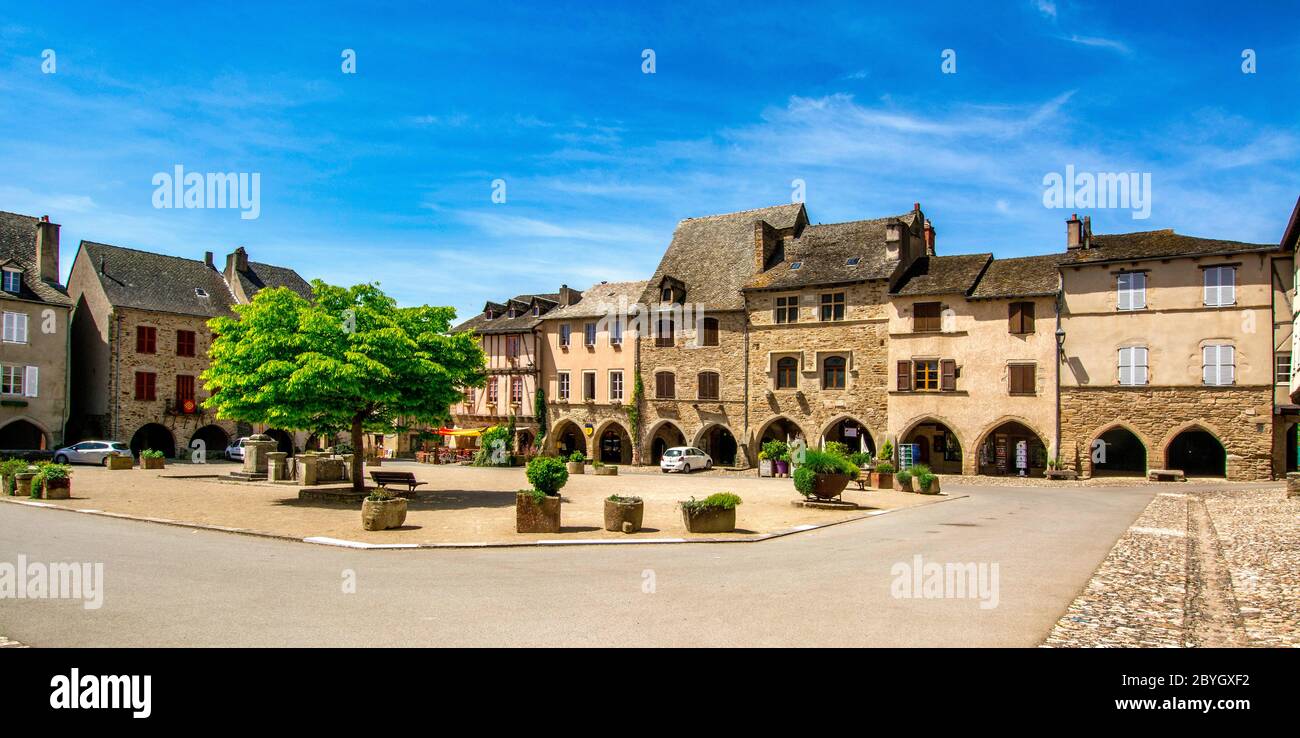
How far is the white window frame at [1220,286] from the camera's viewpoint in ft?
98.8

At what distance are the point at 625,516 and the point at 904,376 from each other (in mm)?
23809

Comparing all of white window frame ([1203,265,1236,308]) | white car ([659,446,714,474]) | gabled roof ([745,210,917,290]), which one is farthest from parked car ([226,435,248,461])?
white window frame ([1203,265,1236,308])

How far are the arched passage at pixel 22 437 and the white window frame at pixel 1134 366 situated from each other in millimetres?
48876

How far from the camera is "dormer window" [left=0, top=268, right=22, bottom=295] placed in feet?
125

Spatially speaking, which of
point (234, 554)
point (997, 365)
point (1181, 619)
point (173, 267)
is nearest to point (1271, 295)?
point (997, 365)

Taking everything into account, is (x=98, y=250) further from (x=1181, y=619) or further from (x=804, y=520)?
(x=1181, y=619)

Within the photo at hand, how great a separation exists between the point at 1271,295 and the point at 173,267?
171ft

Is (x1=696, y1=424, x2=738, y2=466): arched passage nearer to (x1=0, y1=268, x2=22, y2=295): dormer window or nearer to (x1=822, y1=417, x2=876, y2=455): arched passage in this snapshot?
(x1=822, y1=417, x2=876, y2=455): arched passage

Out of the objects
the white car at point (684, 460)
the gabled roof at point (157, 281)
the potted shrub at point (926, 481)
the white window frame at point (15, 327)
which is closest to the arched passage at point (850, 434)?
the white car at point (684, 460)

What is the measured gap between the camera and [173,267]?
151 feet

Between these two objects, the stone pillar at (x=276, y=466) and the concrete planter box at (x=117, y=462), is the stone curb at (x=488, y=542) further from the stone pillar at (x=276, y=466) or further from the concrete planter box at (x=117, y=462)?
the concrete planter box at (x=117, y=462)

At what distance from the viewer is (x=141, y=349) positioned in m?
41.8

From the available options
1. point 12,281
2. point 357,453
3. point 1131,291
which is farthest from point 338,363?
point 12,281

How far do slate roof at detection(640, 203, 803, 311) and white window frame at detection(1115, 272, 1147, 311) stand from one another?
→ 15.5 m
